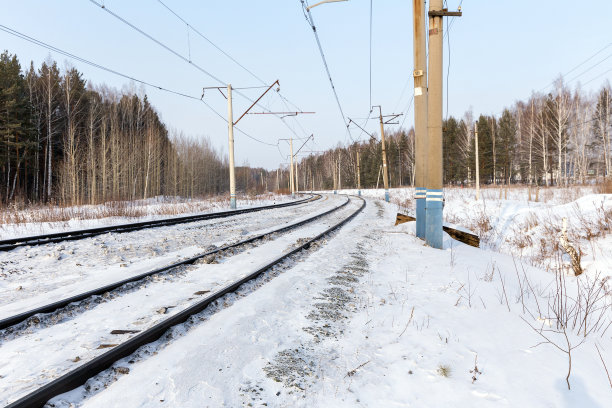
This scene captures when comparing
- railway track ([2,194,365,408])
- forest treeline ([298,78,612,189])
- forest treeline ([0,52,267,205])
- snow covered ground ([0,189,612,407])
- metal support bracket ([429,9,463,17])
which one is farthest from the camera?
forest treeline ([298,78,612,189])

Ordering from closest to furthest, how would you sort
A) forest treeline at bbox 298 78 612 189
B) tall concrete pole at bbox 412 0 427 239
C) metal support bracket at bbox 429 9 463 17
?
1. metal support bracket at bbox 429 9 463 17
2. tall concrete pole at bbox 412 0 427 239
3. forest treeline at bbox 298 78 612 189

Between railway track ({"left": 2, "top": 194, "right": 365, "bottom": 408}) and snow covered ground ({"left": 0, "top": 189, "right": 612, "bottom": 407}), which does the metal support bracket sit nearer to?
snow covered ground ({"left": 0, "top": 189, "right": 612, "bottom": 407})

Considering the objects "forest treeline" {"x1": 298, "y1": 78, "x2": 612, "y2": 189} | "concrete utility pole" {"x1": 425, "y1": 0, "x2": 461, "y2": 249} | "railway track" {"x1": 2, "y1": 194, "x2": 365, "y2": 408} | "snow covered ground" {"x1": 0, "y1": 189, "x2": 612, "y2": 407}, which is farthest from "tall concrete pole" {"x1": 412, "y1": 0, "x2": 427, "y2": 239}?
"forest treeline" {"x1": 298, "y1": 78, "x2": 612, "y2": 189}

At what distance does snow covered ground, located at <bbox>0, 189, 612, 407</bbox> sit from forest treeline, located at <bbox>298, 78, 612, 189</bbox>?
2457 cm

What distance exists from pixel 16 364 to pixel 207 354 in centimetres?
152

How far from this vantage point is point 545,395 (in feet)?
6.75

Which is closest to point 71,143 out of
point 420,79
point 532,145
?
point 420,79

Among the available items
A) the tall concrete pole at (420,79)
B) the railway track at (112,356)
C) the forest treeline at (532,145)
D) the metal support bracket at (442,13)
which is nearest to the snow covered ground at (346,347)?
the railway track at (112,356)

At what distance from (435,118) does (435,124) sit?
0.15 meters

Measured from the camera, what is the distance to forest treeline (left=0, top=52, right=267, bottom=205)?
→ 29.4m

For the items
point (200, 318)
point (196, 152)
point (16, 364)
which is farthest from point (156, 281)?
point (196, 152)

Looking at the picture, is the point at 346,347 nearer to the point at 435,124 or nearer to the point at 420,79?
the point at 435,124

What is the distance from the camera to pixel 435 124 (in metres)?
7.36

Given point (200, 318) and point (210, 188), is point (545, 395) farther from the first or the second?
point (210, 188)
